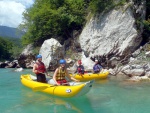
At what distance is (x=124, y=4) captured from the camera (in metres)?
19.8

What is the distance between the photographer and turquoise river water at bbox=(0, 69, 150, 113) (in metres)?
8.62

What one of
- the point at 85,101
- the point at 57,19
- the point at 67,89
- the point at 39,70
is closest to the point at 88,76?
the point at 39,70

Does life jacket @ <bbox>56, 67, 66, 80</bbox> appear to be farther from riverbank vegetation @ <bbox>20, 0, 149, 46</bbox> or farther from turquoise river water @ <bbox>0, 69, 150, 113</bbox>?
riverbank vegetation @ <bbox>20, 0, 149, 46</bbox>

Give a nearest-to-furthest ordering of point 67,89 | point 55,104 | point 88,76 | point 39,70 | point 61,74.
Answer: point 55,104 → point 67,89 → point 61,74 → point 39,70 → point 88,76

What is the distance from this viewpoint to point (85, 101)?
975 centimetres

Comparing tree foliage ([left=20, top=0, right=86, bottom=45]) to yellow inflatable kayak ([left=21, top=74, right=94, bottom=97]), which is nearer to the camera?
yellow inflatable kayak ([left=21, top=74, right=94, bottom=97])

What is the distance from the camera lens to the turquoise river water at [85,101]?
8617 millimetres

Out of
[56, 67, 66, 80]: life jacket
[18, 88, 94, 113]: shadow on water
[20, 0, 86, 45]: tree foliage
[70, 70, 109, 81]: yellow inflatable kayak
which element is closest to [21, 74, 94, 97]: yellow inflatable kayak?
[18, 88, 94, 113]: shadow on water

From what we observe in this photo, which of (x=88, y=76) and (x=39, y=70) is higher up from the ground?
(x=39, y=70)

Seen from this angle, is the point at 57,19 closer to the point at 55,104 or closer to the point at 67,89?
the point at 67,89

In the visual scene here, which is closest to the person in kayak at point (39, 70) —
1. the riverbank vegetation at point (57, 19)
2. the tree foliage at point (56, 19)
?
the riverbank vegetation at point (57, 19)

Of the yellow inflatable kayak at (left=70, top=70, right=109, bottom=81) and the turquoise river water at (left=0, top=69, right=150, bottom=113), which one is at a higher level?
the yellow inflatable kayak at (left=70, top=70, right=109, bottom=81)

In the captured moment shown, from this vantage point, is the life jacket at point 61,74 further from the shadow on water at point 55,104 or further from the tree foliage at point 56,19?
the tree foliage at point 56,19

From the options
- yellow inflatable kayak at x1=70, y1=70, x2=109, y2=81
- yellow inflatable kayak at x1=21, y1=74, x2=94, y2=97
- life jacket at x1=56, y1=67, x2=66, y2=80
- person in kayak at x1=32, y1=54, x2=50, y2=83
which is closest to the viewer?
yellow inflatable kayak at x1=21, y1=74, x2=94, y2=97
